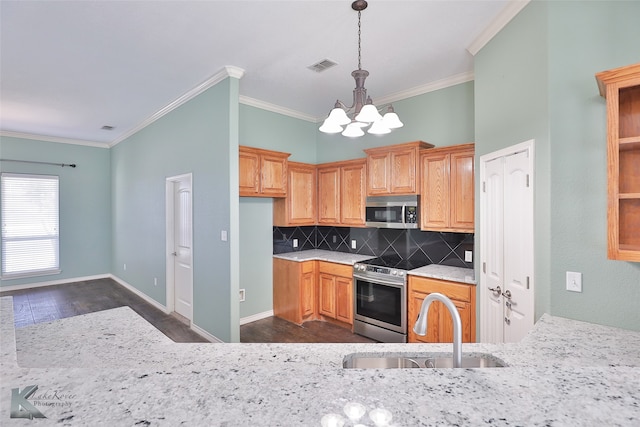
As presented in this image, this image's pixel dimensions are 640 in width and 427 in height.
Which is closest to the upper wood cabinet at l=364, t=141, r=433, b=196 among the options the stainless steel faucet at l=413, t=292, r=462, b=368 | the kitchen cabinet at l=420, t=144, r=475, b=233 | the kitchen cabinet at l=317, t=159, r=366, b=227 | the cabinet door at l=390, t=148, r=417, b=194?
the cabinet door at l=390, t=148, r=417, b=194

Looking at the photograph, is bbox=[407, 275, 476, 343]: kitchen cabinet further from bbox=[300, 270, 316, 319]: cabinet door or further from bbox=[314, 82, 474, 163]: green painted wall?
bbox=[314, 82, 474, 163]: green painted wall

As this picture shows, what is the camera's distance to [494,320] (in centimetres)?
259

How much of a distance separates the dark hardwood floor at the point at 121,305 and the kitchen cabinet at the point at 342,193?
1.44m

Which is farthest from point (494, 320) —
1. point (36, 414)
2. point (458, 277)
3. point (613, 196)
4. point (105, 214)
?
point (105, 214)

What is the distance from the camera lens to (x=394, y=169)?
384cm

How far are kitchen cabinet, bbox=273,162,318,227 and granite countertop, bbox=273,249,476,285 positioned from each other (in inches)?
18.0

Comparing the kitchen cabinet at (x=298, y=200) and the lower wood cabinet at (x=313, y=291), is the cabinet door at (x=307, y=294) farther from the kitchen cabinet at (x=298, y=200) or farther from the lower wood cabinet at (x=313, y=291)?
the kitchen cabinet at (x=298, y=200)

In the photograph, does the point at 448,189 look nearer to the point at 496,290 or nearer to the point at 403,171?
the point at 403,171

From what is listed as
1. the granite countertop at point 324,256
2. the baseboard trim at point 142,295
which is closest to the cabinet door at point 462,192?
the granite countertop at point 324,256

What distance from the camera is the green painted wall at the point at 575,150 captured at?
178 cm

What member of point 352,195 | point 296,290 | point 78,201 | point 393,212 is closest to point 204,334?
point 296,290

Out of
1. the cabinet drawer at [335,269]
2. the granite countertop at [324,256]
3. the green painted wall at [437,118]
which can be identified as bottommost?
the cabinet drawer at [335,269]

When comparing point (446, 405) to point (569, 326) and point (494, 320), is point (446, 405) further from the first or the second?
point (494, 320)

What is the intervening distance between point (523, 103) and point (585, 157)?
585mm
